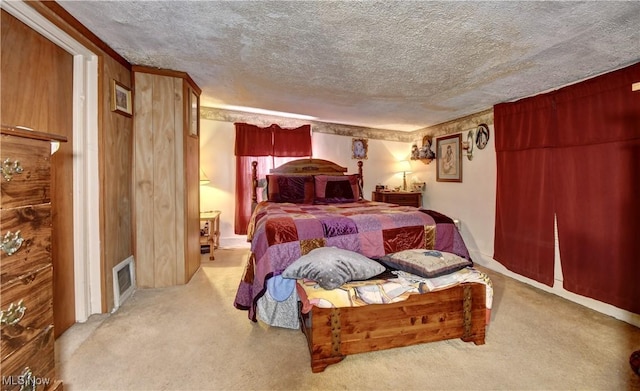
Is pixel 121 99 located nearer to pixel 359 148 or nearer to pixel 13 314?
pixel 13 314

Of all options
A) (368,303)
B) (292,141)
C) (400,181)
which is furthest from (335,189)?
(368,303)

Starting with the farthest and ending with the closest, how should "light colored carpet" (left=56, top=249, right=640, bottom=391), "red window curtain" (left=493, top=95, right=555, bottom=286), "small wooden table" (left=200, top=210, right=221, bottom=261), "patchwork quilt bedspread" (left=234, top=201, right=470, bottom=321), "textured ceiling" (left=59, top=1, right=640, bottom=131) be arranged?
"small wooden table" (left=200, top=210, right=221, bottom=261) < "red window curtain" (left=493, top=95, right=555, bottom=286) < "patchwork quilt bedspread" (left=234, top=201, right=470, bottom=321) < "textured ceiling" (left=59, top=1, right=640, bottom=131) < "light colored carpet" (left=56, top=249, right=640, bottom=391)

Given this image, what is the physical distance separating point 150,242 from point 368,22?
2.64 meters

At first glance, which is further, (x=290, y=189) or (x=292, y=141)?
(x=292, y=141)

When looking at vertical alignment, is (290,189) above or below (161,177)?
below

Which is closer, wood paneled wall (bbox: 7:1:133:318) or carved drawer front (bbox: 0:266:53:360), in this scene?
carved drawer front (bbox: 0:266:53:360)

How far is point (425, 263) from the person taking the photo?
1.87 meters

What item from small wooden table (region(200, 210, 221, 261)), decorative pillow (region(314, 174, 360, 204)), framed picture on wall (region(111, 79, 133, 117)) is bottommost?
small wooden table (region(200, 210, 221, 261))

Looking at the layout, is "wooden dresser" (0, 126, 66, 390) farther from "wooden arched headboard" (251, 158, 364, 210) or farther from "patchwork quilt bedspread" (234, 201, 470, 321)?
"wooden arched headboard" (251, 158, 364, 210)

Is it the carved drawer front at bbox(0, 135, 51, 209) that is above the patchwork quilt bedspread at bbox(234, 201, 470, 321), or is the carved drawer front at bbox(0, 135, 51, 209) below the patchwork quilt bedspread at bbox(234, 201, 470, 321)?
above

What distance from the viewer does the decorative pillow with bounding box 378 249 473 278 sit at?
1829mm

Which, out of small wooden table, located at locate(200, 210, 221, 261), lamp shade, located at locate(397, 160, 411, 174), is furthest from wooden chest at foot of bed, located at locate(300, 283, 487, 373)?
lamp shade, located at locate(397, 160, 411, 174)

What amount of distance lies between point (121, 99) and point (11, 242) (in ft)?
7.18

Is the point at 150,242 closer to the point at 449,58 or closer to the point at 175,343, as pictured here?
the point at 175,343
